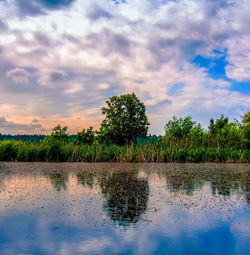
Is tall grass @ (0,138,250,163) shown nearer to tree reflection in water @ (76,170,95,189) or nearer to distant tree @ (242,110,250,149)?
distant tree @ (242,110,250,149)

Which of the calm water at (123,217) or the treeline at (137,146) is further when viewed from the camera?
the treeline at (137,146)

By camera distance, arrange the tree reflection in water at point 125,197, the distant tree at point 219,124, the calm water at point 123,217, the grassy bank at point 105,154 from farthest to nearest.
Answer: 1. the distant tree at point 219,124
2. the grassy bank at point 105,154
3. the tree reflection in water at point 125,197
4. the calm water at point 123,217

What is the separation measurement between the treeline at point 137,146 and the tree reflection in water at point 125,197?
4.80m

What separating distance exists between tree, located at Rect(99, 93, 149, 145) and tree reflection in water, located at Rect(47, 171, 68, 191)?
11905 mm

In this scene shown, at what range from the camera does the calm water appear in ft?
11.4

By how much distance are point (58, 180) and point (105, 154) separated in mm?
5567

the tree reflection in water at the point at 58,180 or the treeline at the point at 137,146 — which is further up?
the treeline at the point at 137,146

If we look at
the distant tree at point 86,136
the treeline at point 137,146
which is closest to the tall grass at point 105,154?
the treeline at point 137,146

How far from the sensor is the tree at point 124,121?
21219 millimetres

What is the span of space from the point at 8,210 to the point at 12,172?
484cm

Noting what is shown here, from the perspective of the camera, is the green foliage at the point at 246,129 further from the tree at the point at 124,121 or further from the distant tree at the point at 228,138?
the tree at the point at 124,121

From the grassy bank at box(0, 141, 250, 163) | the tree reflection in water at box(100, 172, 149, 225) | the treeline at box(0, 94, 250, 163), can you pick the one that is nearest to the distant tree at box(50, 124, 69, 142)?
the treeline at box(0, 94, 250, 163)

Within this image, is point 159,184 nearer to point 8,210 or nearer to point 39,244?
point 8,210

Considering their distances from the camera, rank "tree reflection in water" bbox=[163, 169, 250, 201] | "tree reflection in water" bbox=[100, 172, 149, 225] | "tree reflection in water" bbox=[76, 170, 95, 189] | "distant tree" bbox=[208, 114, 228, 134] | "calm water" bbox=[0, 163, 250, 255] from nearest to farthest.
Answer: "calm water" bbox=[0, 163, 250, 255]
"tree reflection in water" bbox=[100, 172, 149, 225]
"tree reflection in water" bbox=[163, 169, 250, 201]
"tree reflection in water" bbox=[76, 170, 95, 189]
"distant tree" bbox=[208, 114, 228, 134]
